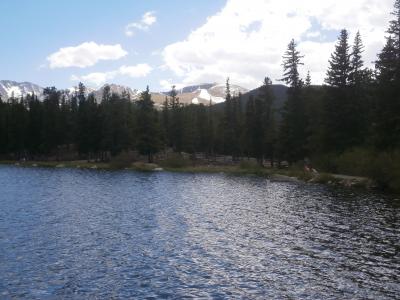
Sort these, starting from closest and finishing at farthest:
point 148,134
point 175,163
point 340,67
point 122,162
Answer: point 340,67 < point 175,163 < point 122,162 < point 148,134

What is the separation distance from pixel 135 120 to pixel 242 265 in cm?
10935

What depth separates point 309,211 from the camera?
123 feet

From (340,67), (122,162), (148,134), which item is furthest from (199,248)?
(148,134)

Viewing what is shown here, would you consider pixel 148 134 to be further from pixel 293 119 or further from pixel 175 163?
pixel 293 119

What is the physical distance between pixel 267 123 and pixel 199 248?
277ft

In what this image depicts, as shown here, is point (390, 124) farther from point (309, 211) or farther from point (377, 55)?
point (309, 211)

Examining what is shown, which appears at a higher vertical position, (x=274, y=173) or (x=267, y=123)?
(x=267, y=123)

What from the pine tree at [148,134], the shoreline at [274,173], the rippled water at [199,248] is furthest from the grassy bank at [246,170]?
the rippled water at [199,248]

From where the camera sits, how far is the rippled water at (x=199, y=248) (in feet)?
57.6

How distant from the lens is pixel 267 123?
106m

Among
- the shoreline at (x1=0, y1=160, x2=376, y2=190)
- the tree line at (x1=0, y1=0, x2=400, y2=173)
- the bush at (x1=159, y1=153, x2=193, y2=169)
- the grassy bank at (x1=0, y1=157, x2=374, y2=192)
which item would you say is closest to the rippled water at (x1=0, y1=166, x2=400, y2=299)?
the shoreline at (x1=0, y1=160, x2=376, y2=190)

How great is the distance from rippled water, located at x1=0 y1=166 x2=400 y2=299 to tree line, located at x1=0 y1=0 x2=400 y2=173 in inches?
989

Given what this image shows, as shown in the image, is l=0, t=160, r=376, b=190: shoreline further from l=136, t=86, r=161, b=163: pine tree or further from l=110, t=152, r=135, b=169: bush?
l=136, t=86, r=161, b=163: pine tree

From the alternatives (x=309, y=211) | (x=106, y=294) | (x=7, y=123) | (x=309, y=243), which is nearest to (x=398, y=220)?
(x=309, y=211)
